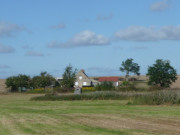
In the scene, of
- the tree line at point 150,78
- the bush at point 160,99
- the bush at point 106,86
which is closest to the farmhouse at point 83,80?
the tree line at point 150,78

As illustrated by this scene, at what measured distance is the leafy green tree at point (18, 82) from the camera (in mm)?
96081

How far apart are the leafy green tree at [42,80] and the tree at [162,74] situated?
25289mm

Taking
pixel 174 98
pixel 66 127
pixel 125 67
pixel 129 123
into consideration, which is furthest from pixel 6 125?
pixel 125 67

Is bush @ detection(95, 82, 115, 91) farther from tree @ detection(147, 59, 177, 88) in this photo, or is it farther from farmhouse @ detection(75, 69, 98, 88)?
farmhouse @ detection(75, 69, 98, 88)

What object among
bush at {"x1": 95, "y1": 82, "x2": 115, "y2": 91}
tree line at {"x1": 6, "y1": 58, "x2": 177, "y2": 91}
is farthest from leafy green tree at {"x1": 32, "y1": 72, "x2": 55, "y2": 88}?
bush at {"x1": 95, "y1": 82, "x2": 115, "y2": 91}

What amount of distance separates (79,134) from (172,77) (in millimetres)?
87195

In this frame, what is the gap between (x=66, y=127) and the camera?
15727 millimetres

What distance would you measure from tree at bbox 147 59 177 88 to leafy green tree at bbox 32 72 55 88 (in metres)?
25.3

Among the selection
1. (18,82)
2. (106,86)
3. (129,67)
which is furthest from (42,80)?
(129,67)

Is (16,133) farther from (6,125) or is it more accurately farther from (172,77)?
(172,77)

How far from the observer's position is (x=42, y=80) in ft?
314

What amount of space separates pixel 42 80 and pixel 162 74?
29976mm

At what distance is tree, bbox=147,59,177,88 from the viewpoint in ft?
321

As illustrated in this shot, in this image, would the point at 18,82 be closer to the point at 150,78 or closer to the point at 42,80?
the point at 42,80
